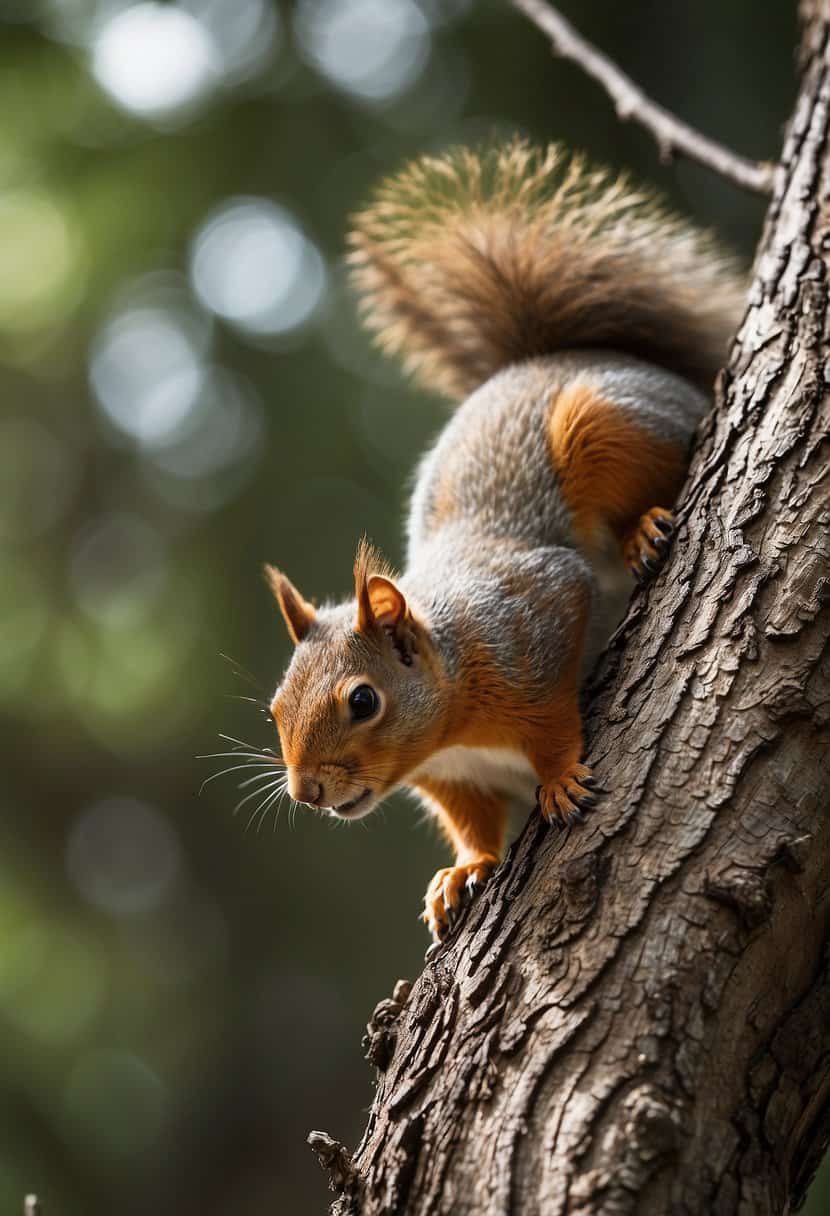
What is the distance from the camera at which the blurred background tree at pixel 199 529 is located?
5020 mm

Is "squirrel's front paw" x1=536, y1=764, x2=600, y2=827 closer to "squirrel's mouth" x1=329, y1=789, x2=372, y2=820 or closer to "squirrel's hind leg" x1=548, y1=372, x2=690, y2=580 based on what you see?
"squirrel's mouth" x1=329, y1=789, x2=372, y2=820

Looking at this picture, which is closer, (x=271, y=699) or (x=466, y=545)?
(x=271, y=699)

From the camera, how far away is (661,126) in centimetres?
306

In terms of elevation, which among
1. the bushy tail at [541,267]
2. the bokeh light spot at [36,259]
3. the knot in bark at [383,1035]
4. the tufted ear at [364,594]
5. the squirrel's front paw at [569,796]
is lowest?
the knot in bark at [383,1035]

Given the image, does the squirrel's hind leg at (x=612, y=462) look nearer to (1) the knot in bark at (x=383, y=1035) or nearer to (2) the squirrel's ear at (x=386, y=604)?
(2) the squirrel's ear at (x=386, y=604)

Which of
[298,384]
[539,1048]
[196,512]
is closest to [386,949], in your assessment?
[196,512]

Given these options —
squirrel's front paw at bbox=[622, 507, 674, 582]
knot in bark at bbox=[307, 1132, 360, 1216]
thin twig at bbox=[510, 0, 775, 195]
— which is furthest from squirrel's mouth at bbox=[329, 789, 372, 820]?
thin twig at bbox=[510, 0, 775, 195]

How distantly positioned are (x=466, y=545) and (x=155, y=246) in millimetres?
3488

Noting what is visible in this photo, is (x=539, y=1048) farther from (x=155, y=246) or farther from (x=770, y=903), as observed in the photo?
(x=155, y=246)

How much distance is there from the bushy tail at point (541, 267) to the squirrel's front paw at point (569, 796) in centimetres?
147

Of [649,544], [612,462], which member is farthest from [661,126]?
[649,544]

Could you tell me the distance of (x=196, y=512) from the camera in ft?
19.6

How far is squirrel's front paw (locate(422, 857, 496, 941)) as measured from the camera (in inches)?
95.5

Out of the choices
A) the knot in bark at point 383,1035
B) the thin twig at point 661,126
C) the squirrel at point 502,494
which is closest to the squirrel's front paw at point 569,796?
the squirrel at point 502,494
